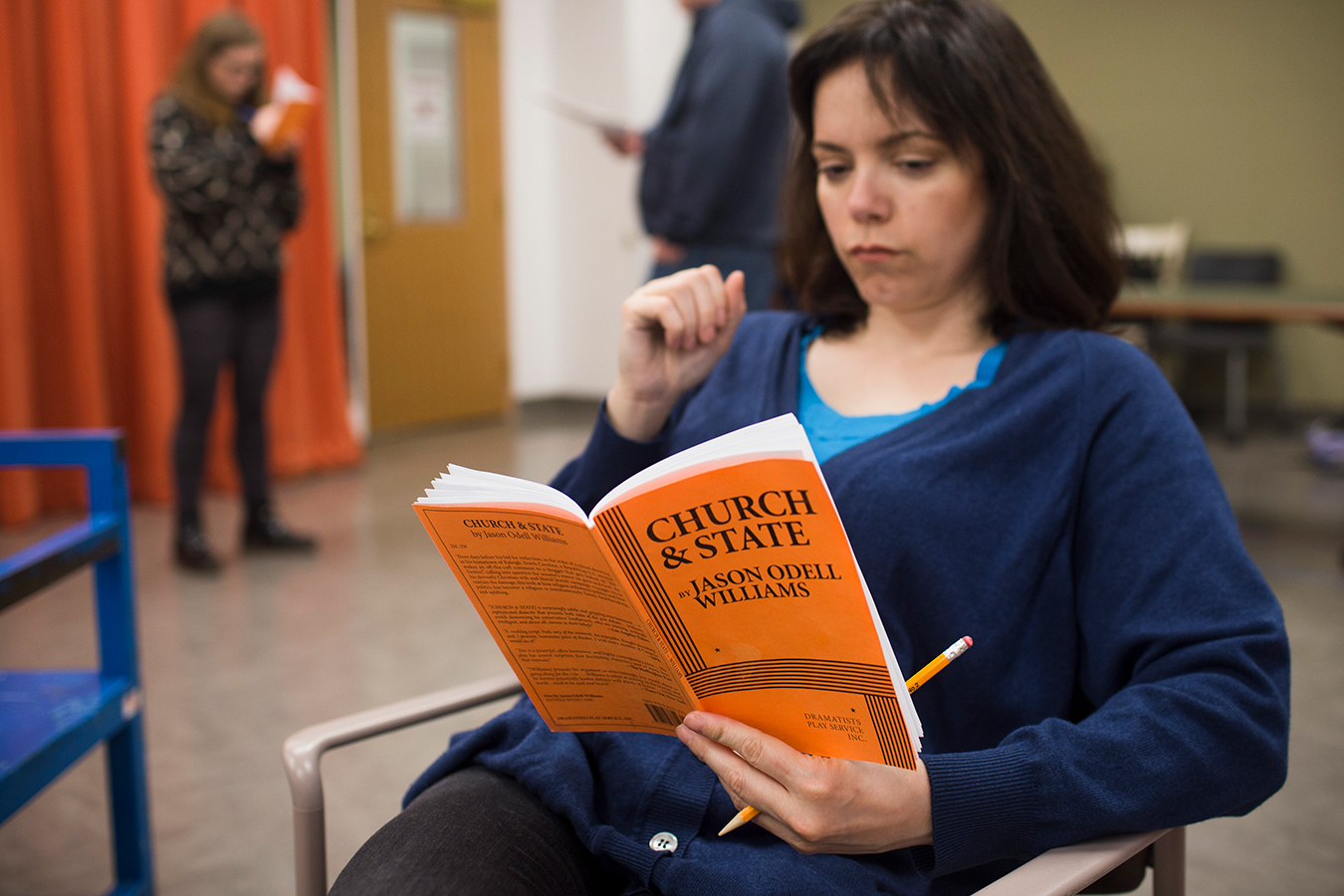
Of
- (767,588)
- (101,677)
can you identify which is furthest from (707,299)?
(101,677)

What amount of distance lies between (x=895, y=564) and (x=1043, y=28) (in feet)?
20.5

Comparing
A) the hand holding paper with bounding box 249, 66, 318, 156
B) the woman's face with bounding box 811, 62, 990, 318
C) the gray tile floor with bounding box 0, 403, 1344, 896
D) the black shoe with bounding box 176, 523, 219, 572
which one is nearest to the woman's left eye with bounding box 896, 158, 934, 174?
the woman's face with bounding box 811, 62, 990, 318

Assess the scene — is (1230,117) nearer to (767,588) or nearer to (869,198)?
(869,198)

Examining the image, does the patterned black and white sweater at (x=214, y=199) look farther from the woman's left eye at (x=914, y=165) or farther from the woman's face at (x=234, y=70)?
the woman's left eye at (x=914, y=165)

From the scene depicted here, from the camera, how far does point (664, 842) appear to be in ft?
2.98

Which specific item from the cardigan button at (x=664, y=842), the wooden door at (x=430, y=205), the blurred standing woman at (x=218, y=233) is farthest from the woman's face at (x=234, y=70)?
the cardigan button at (x=664, y=842)

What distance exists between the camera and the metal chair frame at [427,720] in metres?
0.78

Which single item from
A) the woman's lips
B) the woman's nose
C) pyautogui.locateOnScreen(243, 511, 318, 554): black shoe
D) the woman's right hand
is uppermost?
the woman's nose

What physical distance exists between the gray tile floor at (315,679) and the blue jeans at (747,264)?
1.11 m

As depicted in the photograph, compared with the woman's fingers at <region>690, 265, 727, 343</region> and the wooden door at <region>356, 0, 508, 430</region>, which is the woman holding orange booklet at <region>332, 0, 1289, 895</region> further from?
the wooden door at <region>356, 0, 508, 430</region>

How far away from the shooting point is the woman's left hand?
753mm

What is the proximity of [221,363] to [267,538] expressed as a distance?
583 millimetres

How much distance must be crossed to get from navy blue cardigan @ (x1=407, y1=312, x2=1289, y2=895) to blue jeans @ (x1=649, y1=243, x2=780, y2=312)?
71.0 inches

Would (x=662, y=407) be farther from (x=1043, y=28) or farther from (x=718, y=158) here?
(x=1043, y=28)
